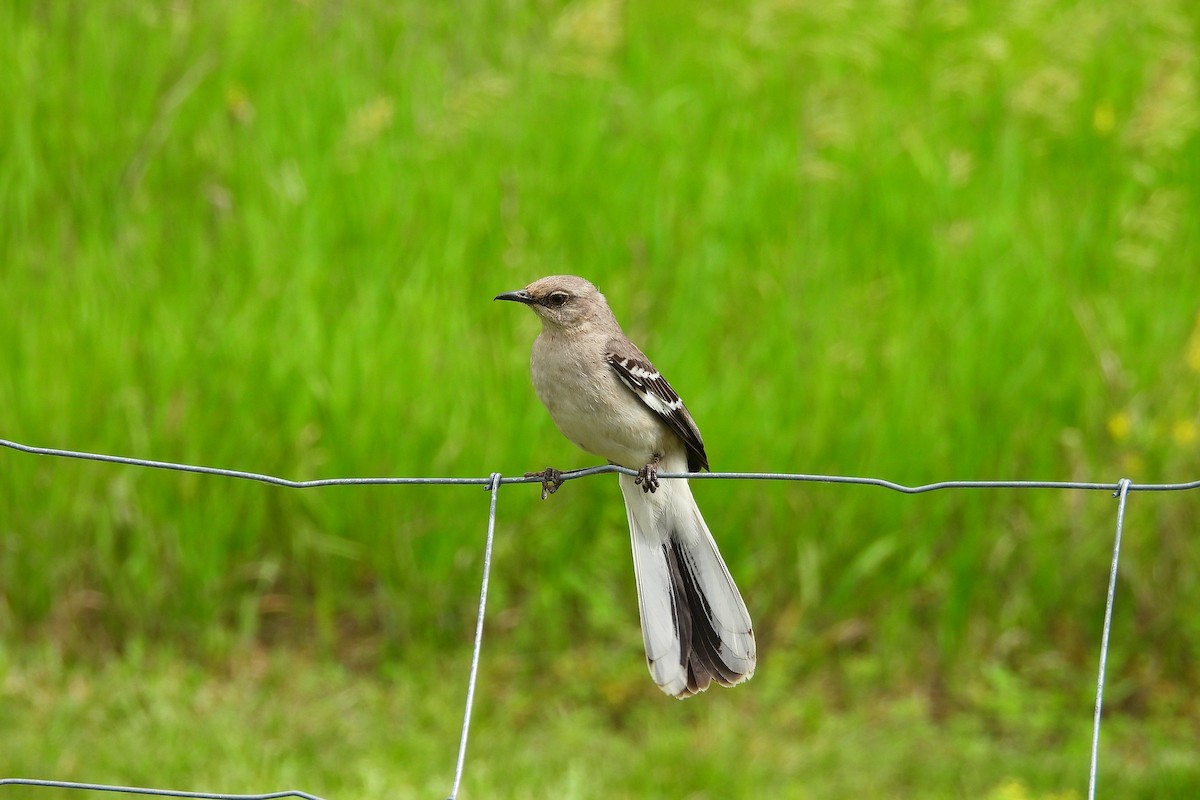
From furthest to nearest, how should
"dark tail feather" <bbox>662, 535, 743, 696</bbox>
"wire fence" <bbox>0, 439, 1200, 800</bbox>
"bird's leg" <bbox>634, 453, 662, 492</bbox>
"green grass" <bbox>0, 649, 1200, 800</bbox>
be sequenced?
"green grass" <bbox>0, 649, 1200, 800</bbox>, "bird's leg" <bbox>634, 453, 662, 492</bbox>, "dark tail feather" <bbox>662, 535, 743, 696</bbox>, "wire fence" <bbox>0, 439, 1200, 800</bbox>

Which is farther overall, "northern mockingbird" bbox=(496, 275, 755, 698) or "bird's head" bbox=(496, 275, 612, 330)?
"bird's head" bbox=(496, 275, 612, 330)

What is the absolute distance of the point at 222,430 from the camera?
5902mm

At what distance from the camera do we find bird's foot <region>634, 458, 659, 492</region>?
397 cm

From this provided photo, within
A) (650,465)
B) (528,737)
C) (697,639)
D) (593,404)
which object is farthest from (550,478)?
(528,737)

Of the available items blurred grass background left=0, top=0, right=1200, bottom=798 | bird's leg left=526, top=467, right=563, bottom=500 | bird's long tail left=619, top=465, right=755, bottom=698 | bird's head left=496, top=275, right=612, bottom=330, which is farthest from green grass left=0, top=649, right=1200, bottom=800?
bird's head left=496, top=275, right=612, bottom=330

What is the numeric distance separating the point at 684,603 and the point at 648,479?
1.32ft

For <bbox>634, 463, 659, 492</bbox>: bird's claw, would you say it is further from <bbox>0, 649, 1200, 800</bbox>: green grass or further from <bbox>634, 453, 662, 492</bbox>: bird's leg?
<bbox>0, 649, 1200, 800</bbox>: green grass

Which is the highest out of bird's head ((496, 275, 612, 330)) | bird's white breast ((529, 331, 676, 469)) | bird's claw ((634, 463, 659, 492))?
bird's head ((496, 275, 612, 330))

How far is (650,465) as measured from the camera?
4.12 m

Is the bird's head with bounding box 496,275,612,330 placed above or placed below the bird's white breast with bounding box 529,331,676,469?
above

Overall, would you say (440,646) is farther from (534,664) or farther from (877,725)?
(877,725)

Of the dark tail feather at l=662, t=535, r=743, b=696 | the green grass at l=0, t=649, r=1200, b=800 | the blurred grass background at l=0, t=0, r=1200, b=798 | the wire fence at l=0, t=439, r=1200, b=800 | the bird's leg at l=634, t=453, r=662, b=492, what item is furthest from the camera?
the blurred grass background at l=0, t=0, r=1200, b=798

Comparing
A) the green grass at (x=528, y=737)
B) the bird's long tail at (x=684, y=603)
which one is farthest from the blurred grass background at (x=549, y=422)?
the bird's long tail at (x=684, y=603)

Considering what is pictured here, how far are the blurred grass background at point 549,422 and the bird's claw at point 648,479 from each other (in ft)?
4.86
